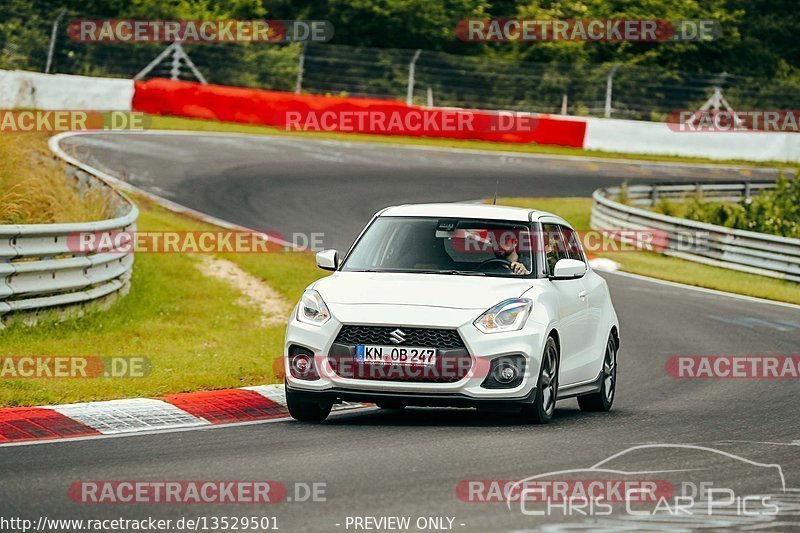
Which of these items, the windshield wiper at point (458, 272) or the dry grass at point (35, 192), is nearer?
the windshield wiper at point (458, 272)

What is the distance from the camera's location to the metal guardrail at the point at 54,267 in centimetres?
1352

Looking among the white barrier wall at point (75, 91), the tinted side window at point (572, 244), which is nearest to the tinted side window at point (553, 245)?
the tinted side window at point (572, 244)

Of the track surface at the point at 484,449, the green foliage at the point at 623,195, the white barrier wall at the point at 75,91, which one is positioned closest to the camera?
the track surface at the point at 484,449

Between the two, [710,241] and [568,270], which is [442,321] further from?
[710,241]

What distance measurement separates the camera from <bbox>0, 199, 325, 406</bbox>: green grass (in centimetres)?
1134

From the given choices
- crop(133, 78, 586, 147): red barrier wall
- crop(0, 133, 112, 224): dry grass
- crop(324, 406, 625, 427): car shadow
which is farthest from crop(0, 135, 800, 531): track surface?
crop(133, 78, 586, 147): red barrier wall

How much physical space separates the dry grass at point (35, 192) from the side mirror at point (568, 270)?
7.27 metres

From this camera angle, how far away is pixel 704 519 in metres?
6.90

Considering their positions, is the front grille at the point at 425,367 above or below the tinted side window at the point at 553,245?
below

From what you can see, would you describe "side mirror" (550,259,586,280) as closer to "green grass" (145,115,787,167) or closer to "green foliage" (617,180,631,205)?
"green foliage" (617,180,631,205)

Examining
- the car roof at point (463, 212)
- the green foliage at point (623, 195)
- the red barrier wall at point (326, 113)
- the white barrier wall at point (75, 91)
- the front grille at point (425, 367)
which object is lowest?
the green foliage at point (623, 195)

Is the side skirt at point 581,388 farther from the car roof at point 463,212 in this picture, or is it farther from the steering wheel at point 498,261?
the car roof at point 463,212

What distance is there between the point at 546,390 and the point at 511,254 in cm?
121

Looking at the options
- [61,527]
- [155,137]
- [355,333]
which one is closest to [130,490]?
[61,527]
